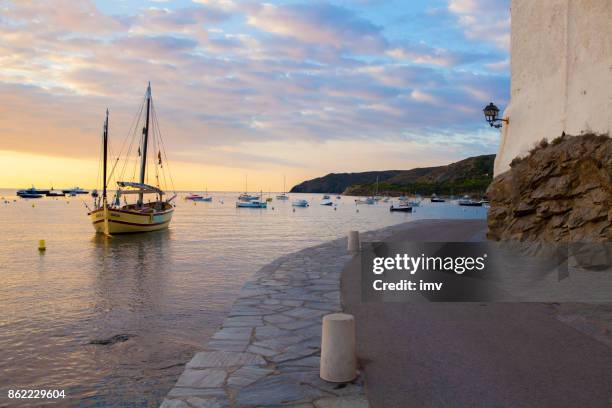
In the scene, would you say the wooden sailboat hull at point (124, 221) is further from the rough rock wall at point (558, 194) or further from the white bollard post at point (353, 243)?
→ the rough rock wall at point (558, 194)

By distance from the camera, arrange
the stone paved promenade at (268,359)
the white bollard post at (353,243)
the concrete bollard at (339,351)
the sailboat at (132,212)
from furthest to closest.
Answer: the sailboat at (132,212) → the white bollard post at (353,243) → the concrete bollard at (339,351) → the stone paved promenade at (268,359)

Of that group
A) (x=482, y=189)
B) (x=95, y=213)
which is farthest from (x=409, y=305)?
(x=482, y=189)

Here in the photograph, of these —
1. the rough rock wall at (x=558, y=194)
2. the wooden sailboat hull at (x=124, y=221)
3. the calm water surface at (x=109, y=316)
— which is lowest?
the calm water surface at (x=109, y=316)

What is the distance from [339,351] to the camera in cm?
491

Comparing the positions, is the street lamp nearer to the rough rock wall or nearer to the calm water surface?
the rough rock wall

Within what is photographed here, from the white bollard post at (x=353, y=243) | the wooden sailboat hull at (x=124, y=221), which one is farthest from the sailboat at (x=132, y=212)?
the white bollard post at (x=353, y=243)

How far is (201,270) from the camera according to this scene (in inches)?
729

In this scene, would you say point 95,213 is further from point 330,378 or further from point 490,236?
point 330,378

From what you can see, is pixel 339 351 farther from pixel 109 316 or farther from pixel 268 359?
pixel 109 316

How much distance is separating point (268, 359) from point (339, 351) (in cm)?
116

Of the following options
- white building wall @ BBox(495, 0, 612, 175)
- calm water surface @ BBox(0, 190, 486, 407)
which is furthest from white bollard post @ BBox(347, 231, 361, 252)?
white building wall @ BBox(495, 0, 612, 175)

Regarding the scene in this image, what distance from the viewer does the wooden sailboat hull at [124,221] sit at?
3478 cm

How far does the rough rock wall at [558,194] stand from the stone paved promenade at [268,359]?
731cm

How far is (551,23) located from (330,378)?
1428cm
